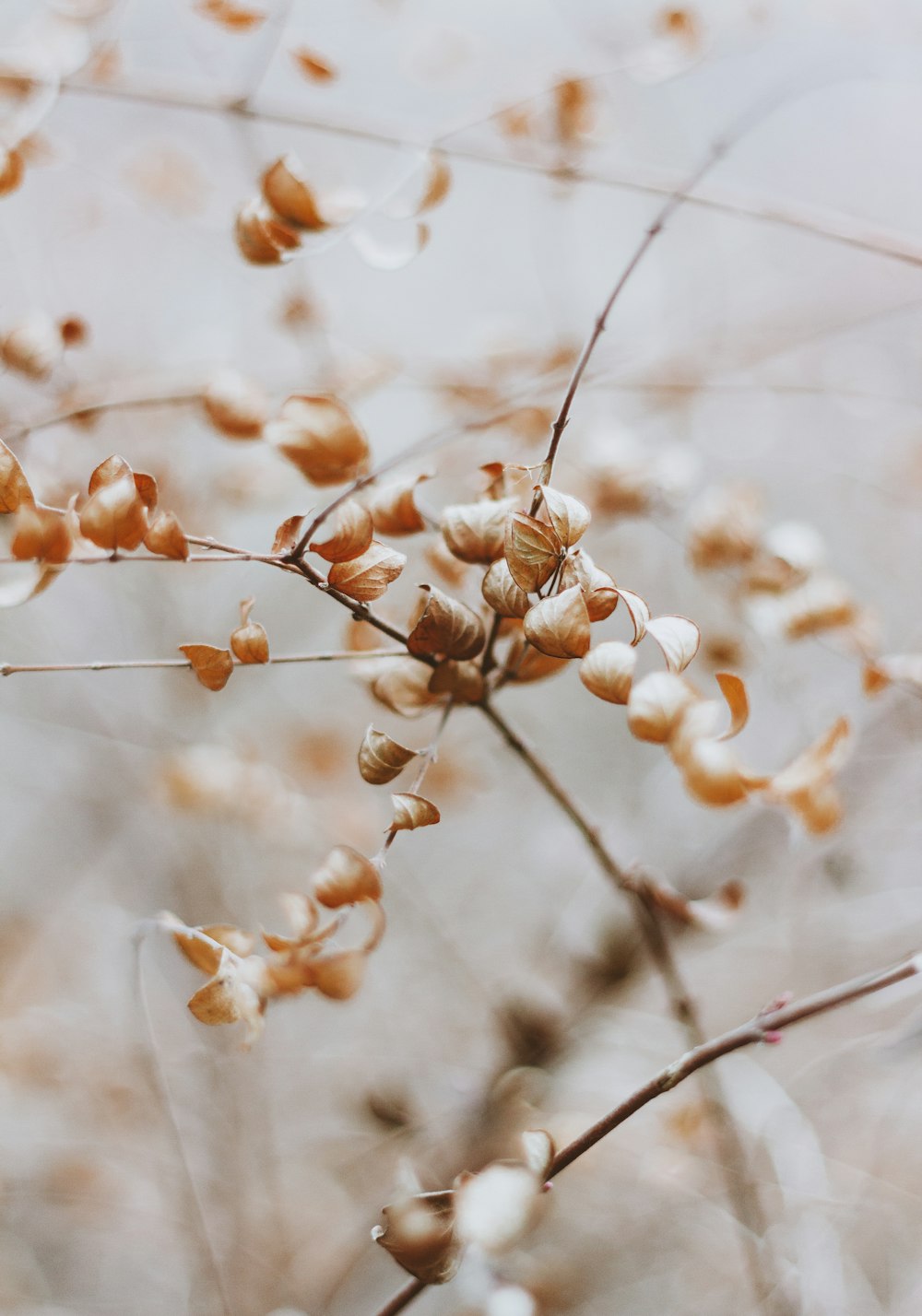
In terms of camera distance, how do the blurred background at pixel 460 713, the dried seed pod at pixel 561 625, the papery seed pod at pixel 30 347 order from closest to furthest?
the dried seed pod at pixel 561 625
the papery seed pod at pixel 30 347
the blurred background at pixel 460 713

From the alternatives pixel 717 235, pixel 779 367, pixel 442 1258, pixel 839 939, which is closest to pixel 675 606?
pixel 779 367

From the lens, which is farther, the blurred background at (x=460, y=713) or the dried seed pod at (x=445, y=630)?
the blurred background at (x=460, y=713)

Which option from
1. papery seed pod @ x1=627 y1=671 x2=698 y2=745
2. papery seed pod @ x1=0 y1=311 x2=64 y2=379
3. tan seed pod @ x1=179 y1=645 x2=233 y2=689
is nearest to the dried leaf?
papery seed pod @ x1=627 y1=671 x2=698 y2=745

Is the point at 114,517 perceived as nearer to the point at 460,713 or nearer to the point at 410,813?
the point at 410,813

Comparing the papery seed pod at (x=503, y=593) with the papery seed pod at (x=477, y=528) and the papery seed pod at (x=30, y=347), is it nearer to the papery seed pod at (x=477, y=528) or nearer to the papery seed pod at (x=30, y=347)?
the papery seed pod at (x=477, y=528)

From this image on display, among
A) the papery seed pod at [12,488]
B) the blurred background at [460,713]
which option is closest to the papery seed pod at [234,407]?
the blurred background at [460,713]

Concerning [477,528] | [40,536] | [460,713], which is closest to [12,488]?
[40,536]
